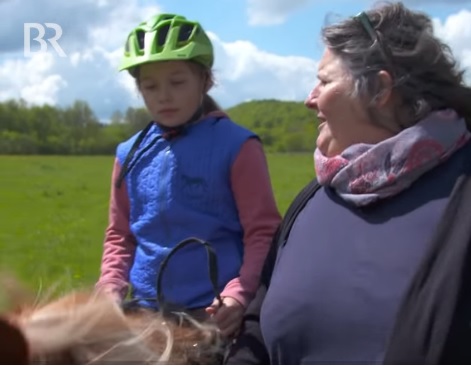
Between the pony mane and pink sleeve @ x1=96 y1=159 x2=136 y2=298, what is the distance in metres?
1.39

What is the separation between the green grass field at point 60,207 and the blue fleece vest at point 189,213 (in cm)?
109

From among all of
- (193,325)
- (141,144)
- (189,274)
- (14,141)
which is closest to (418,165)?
(193,325)

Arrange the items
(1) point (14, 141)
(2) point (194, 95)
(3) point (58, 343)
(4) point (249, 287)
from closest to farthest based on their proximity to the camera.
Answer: (3) point (58, 343)
(4) point (249, 287)
(2) point (194, 95)
(1) point (14, 141)

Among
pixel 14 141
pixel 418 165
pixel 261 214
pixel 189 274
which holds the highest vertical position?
pixel 418 165

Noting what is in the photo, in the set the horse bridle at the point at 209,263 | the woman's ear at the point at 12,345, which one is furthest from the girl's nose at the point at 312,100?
the woman's ear at the point at 12,345

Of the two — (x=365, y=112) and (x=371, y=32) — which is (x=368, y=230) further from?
(x=371, y=32)

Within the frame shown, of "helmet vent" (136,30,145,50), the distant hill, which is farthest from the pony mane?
the distant hill

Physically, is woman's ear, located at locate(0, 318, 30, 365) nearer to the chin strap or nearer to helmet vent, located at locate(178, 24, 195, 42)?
the chin strap

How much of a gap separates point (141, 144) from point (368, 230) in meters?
1.30

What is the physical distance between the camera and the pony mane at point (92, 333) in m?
1.94

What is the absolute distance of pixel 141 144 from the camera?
149 inches

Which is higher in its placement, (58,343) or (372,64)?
(372,64)

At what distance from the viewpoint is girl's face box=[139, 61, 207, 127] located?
11.9ft

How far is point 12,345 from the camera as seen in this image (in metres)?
1.69
